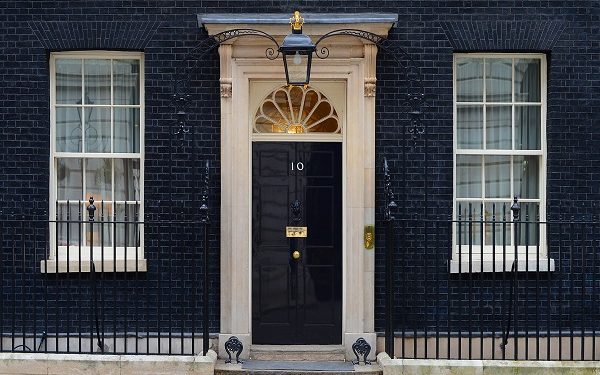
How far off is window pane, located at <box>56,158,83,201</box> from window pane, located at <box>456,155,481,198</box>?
4.48 m

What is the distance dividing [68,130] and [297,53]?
10.4 feet

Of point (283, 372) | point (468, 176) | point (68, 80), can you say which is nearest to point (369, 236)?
point (468, 176)

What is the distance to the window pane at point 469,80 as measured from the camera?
11.0 metres

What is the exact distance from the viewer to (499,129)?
434 inches

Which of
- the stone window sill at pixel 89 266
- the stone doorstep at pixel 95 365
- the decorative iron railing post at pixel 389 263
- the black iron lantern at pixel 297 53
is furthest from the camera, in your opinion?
the stone window sill at pixel 89 266

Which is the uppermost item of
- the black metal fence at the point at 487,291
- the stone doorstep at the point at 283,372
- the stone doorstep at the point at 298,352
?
the black metal fence at the point at 487,291

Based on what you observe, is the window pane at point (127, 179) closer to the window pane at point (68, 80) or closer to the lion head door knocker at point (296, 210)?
the window pane at point (68, 80)

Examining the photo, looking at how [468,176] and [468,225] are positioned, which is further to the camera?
[468,176]

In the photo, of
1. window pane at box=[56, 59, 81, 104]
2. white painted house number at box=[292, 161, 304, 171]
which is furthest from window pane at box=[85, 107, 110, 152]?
white painted house number at box=[292, 161, 304, 171]

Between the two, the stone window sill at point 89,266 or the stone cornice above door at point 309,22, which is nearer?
the stone cornice above door at point 309,22

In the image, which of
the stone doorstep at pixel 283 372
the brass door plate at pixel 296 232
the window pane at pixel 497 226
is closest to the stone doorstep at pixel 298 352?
the stone doorstep at pixel 283 372

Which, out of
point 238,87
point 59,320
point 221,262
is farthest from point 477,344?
point 59,320

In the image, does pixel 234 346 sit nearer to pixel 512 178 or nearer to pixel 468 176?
pixel 468 176

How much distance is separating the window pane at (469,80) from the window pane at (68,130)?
14.8ft
